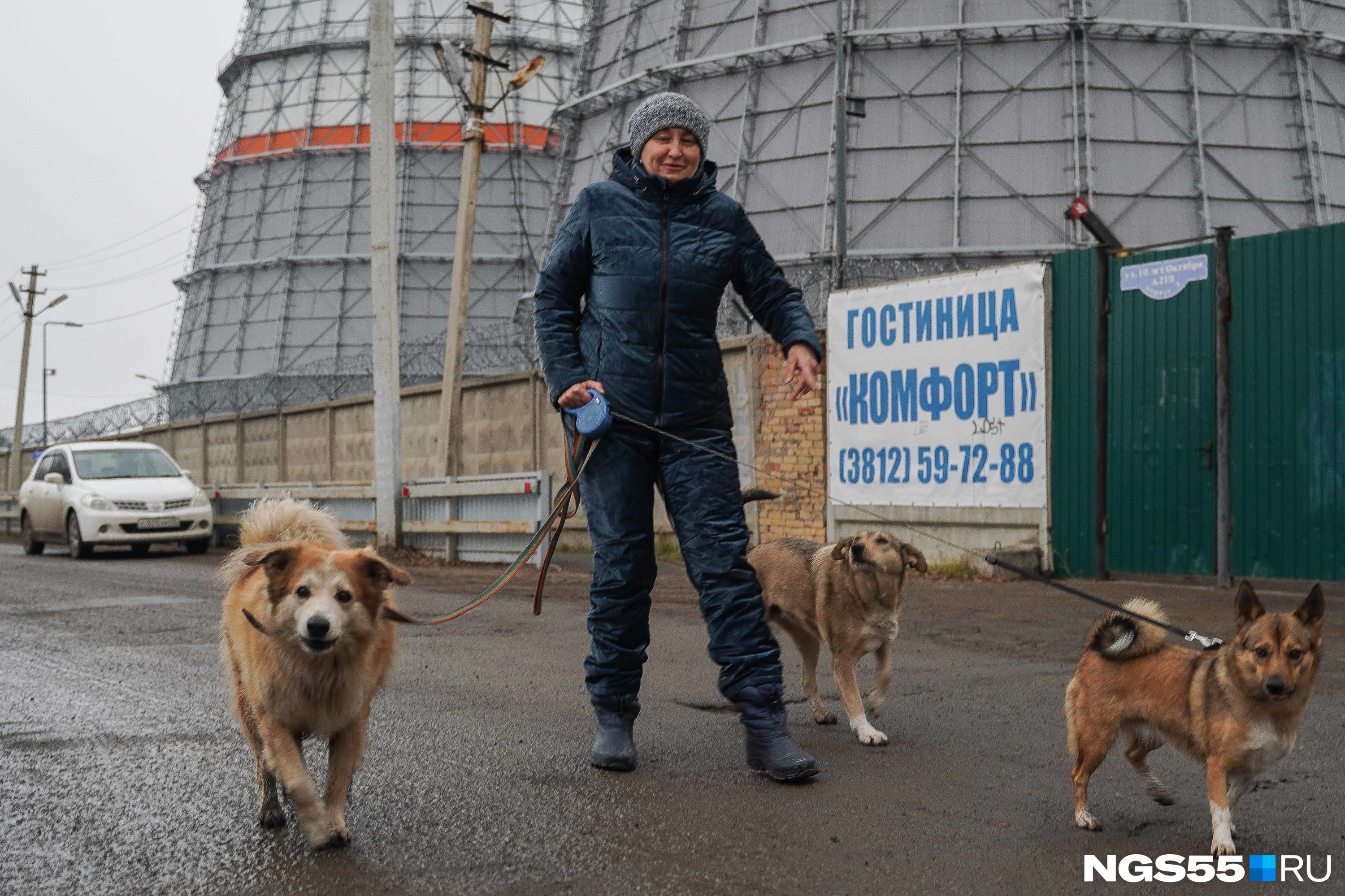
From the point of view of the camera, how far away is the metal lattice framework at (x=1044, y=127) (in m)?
26.9

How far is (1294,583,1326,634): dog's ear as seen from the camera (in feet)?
12.2

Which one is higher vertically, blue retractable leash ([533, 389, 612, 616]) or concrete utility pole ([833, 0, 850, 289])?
concrete utility pole ([833, 0, 850, 289])

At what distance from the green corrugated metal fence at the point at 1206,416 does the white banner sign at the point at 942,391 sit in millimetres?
291

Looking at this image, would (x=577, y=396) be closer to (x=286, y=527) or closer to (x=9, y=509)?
(x=286, y=527)

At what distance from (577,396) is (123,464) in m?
17.1

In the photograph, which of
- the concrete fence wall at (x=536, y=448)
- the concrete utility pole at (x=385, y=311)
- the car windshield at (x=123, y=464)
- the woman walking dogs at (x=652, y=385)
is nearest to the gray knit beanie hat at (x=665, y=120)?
the woman walking dogs at (x=652, y=385)

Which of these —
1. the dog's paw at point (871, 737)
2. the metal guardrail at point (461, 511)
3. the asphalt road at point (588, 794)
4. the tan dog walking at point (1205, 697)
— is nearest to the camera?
the asphalt road at point (588, 794)

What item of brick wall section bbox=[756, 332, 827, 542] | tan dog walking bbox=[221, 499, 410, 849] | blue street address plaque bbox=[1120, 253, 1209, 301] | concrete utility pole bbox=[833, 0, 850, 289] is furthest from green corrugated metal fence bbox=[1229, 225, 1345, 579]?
concrete utility pole bbox=[833, 0, 850, 289]

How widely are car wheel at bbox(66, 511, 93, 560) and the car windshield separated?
0.87 m

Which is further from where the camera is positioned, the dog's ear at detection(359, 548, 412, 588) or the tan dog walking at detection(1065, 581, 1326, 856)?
the dog's ear at detection(359, 548, 412, 588)

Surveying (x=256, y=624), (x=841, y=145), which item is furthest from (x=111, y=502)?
(x=256, y=624)

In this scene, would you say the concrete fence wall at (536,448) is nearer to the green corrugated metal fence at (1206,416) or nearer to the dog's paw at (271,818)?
the green corrugated metal fence at (1206,416)

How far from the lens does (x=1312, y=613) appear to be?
3750 millimetres

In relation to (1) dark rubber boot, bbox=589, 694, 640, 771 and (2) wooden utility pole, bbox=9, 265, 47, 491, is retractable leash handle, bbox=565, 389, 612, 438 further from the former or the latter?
(2) wooden utility pole, bbox=9, 265, 47, 491
